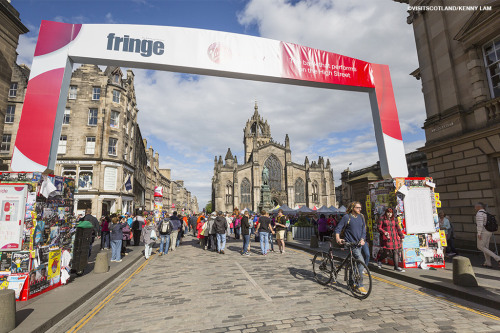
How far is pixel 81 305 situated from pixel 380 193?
8.47 meters

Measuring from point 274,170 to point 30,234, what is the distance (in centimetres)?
5136

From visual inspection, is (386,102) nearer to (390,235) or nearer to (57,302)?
(390,235)

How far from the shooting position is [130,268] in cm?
905

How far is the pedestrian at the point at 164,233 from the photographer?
11.4 m

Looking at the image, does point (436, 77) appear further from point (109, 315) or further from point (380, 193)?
point (109, 315)

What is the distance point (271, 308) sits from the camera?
4.64m

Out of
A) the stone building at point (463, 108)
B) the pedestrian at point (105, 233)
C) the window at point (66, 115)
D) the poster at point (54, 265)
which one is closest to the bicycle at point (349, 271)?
the poster at point (54, 265)

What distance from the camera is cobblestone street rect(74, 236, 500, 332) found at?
12.9ft

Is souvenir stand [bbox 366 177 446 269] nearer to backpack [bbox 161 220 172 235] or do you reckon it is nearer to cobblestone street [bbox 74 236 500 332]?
cobblestone street [bbox 74 236 500 332]

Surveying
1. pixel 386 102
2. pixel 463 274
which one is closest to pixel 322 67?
pixel 386 102

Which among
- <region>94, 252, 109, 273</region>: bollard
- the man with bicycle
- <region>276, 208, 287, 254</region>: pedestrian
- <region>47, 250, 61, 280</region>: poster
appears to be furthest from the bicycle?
<region>47, 250, 61, 280</region>: poster

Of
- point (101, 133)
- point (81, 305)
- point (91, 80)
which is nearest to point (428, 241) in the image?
point (81, 305)

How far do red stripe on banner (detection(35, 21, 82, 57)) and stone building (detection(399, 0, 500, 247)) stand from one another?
14.0 meters

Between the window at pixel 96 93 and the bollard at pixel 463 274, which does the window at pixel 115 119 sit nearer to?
the window at pixel 96 93
